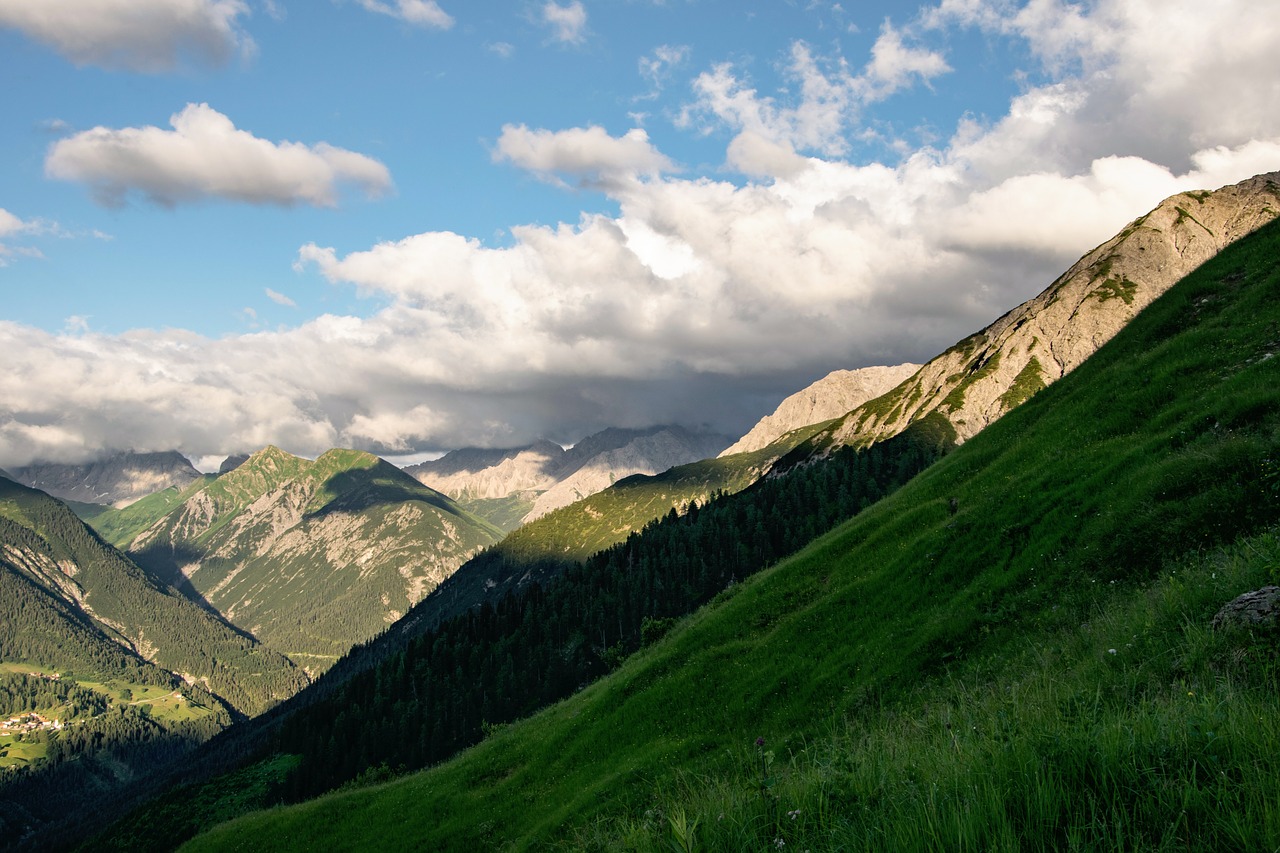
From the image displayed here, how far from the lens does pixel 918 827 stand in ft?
19.0

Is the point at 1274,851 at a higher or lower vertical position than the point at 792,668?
higher

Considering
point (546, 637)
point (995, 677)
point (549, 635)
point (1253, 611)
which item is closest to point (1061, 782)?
point (1253, 611)

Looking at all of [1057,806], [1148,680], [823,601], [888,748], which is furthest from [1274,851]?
[823,601]

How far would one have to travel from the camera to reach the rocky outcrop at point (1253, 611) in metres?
9.49

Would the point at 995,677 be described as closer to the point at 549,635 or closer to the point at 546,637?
the point at 546,637

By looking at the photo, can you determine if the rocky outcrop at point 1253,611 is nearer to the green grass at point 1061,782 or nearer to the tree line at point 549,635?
the green grass at point 1061,782

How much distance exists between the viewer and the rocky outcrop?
31.1 ft

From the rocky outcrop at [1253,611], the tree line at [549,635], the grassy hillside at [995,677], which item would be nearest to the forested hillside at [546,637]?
the tree line at [549,635]

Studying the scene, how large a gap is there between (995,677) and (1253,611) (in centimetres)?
944

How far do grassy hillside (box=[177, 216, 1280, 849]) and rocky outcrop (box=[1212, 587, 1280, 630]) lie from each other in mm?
295

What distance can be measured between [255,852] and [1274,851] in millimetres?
58953

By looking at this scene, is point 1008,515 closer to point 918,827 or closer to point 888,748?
point 888,748

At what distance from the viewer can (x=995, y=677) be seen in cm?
1836

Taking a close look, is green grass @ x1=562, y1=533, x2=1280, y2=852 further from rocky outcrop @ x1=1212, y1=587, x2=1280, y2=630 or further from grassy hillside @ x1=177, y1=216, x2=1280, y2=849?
rocky outcrop @ x1=1212, y1=587, x2=1280, y2=630
